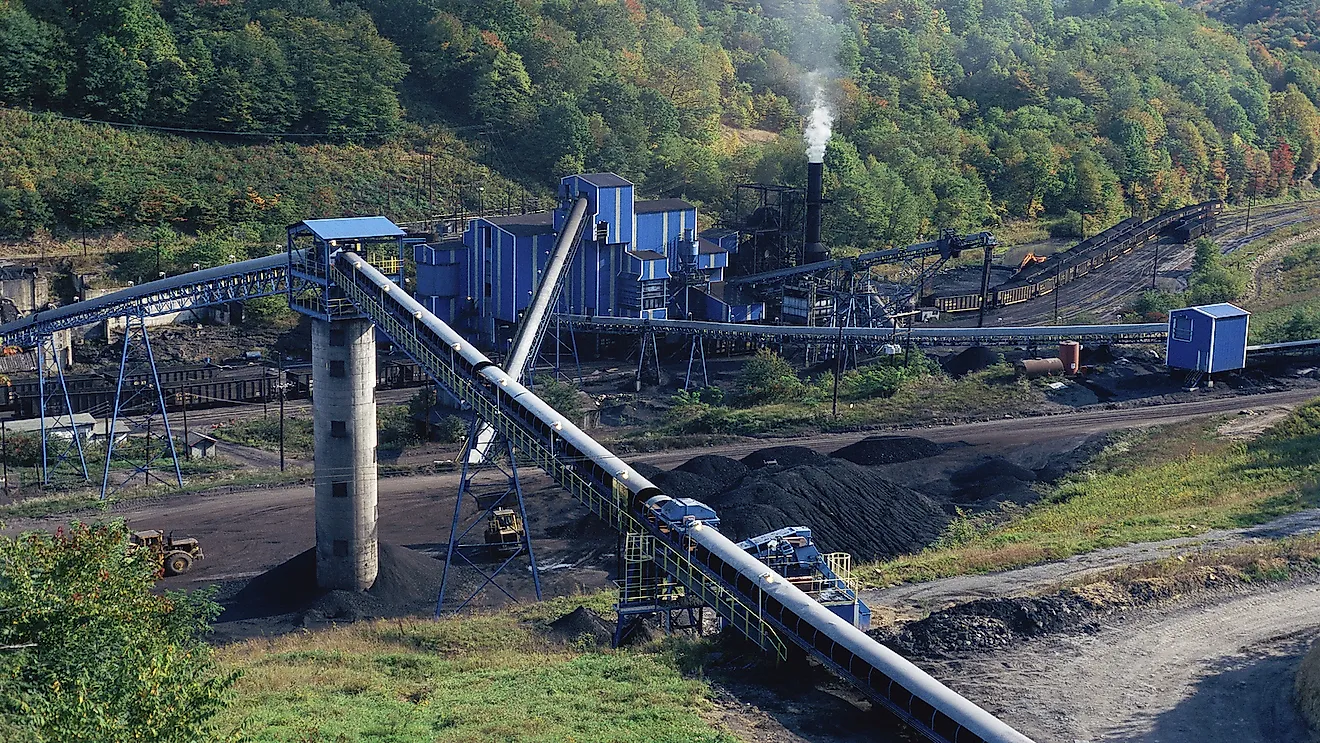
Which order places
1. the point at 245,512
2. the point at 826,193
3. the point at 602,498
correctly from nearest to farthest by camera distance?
the point at 602,498, the point at 245,512, the point at 826,193

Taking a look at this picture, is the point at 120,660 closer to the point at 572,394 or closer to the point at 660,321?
the point at 572,394

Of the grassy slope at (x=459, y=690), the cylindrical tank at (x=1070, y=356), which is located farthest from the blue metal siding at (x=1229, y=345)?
the grassy slope at (x=459, y=690)

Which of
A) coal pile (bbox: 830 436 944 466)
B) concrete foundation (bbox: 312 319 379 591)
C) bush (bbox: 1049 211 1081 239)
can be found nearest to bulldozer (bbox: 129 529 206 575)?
concrete foundation (bbox: 312 319 379 591)

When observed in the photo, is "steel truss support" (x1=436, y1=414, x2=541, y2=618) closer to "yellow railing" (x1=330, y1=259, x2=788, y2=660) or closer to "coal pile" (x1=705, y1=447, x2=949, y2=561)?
"yellow railing" (x1=330, y1=259, x2=788, y2=660)

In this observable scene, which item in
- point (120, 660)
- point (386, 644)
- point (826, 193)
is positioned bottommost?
point (386, 644)

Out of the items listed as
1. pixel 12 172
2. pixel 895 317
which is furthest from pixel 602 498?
pixel 12 172

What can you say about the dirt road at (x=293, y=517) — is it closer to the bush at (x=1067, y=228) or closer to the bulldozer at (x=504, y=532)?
the bulldozer at (x=504, y=532)

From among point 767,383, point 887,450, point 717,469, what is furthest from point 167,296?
point 887,450
